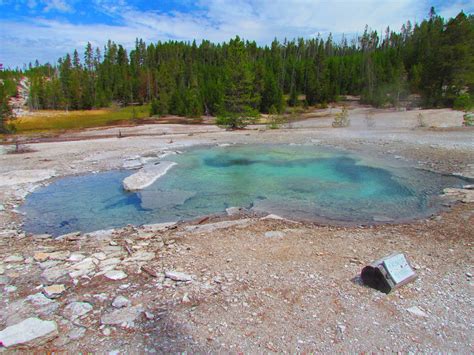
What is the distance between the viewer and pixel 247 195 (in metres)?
12.0

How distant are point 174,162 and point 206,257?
11.9m

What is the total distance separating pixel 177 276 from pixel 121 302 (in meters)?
1.02

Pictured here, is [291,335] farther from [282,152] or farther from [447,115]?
[447,115]

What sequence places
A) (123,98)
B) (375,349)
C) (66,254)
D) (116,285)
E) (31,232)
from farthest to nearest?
(123,98)
(31,232)
(66,254)
(116,285)
(375,349)

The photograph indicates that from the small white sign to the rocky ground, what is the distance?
0.62ft

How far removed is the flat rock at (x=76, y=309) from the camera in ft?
15.1

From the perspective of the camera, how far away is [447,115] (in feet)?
117

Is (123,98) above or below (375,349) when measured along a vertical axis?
above

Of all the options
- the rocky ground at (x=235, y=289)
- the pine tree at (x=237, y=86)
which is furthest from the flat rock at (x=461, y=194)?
the pine tree at (x=237, y=86)

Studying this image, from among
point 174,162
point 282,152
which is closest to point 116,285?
point 174,162

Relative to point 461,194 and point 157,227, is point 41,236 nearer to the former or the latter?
point 157,227

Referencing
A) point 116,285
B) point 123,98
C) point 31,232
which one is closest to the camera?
point 116,285

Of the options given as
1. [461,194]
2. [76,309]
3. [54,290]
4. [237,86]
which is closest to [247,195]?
[461,194]

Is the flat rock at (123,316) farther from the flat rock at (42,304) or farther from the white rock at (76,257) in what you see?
the white rock at (76,257)
